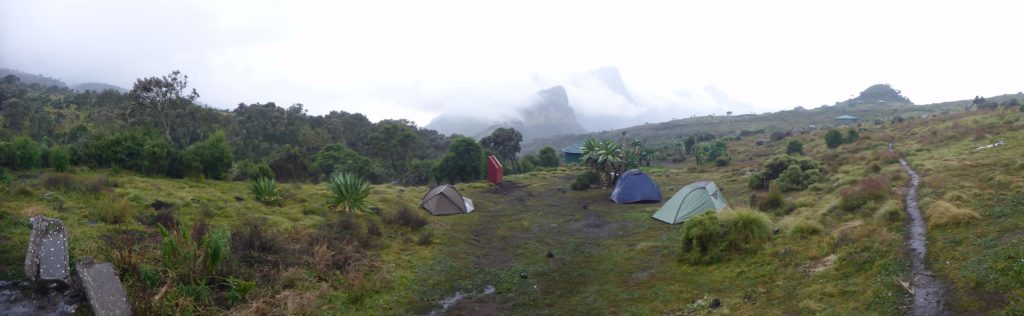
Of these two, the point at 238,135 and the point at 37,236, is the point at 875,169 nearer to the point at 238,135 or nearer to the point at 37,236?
the point at 37,236

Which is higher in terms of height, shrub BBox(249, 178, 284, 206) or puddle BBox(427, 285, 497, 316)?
shrub BBox(249, 178, 284, 206)

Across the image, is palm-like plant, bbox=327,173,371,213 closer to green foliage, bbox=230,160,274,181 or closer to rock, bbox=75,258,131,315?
green foliage, bbox=230,160,274,181

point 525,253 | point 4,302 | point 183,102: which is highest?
point 183,102

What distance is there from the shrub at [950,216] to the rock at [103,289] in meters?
15.4

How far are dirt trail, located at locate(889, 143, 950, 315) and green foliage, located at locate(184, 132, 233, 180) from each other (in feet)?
78.5

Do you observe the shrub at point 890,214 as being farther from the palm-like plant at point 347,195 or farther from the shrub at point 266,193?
the shrub at point 266,193

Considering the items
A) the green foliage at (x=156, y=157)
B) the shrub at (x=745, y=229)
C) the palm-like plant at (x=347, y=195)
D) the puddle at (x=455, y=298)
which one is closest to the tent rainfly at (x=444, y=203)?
the palm-like plant at (x=347, y=195)

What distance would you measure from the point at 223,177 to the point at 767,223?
858 inches

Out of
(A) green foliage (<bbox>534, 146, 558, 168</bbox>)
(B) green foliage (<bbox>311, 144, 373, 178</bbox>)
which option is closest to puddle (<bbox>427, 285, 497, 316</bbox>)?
(B) green foliage (<bbox>311, 144, 373, 178</bbox>)

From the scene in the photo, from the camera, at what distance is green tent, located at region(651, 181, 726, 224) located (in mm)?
19922

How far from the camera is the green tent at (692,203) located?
19.9m

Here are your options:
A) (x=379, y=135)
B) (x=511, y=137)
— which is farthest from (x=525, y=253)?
(x=511, y=137)

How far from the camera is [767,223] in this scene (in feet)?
45.0

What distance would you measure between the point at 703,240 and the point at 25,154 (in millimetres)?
22289
